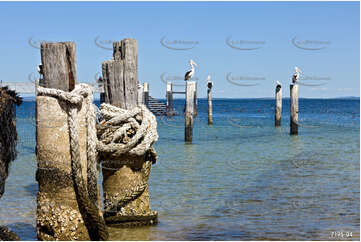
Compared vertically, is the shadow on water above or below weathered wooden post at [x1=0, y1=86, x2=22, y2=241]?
below

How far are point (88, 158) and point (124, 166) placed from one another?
1264 mm

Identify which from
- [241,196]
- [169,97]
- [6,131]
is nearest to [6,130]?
[6,131]

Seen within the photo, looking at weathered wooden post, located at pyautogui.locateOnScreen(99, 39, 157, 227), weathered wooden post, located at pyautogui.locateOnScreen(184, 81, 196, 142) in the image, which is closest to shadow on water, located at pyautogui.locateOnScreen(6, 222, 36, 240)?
weathered wooden post, located at pyautogui.locateOnScreen(99, 39, 157, 227)

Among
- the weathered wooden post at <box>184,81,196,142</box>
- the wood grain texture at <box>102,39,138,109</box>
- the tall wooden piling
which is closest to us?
the tall wooden piling

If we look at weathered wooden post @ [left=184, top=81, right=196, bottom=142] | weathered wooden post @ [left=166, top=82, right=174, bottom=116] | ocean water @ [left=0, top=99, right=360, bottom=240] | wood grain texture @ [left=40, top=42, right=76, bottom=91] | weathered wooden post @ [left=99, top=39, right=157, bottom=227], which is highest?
wood grain texture @ [left=40, top=42, right=76, bottom=91]

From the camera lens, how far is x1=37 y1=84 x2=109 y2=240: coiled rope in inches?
191

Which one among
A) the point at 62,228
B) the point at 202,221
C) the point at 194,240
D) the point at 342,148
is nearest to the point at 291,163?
the point at 342,148

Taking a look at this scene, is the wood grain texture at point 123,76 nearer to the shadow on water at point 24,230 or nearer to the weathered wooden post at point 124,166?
the weathered wooden post at point 124,166

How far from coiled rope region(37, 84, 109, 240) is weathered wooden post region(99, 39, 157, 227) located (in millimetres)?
1085

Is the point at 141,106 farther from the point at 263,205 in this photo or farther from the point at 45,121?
the point at 263,205

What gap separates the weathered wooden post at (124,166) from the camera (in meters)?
6.19

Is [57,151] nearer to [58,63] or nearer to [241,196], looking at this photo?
[58,63]

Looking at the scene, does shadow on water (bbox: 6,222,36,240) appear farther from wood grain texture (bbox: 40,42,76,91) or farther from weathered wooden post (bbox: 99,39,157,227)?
wood grain texture (bbox: 40,42,76,91)

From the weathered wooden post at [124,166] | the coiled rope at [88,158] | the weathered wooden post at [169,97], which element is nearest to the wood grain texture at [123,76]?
the weathered wooden post at [124,166]
